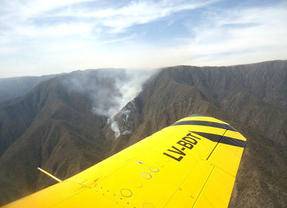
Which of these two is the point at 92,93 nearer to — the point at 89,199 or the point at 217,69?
the point at 217,69

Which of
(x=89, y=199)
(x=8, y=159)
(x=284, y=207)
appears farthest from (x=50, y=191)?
(x=8, y=159)

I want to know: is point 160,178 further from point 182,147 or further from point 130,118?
point 130,118

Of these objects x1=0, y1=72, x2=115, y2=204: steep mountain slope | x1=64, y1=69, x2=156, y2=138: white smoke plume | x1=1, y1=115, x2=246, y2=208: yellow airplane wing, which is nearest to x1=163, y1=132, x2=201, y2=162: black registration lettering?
x1=1, y1=115, x2=246, y2=208: yellow airplane wing

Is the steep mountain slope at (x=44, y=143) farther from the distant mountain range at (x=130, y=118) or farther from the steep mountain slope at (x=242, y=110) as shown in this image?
the steep mountain slope at (x=242, y=110)

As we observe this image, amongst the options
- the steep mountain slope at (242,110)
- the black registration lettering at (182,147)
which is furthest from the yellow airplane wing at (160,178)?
the steep mountain slope at (242,110)

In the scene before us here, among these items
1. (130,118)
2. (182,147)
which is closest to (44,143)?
(130,118)

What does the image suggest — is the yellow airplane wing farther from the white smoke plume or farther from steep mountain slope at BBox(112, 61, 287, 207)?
the white smoke plume
